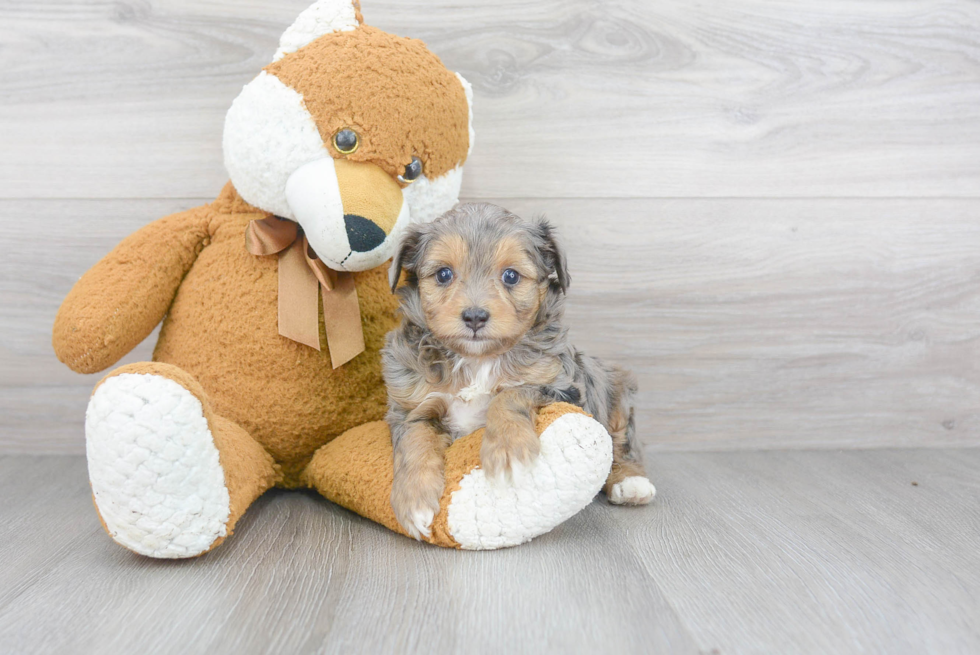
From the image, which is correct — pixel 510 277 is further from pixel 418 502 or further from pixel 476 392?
pixel 418 502

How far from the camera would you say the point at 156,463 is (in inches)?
50.3

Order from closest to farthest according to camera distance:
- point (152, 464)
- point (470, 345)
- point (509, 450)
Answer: point (152, 464)
point (509, 450)
point (470, 345)

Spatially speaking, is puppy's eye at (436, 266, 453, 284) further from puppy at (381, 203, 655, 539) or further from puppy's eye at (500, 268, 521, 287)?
puppy's eye at (500, 268, 521, 287)

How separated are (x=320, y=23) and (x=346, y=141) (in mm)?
330

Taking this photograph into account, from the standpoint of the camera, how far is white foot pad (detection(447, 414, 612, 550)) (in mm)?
1389

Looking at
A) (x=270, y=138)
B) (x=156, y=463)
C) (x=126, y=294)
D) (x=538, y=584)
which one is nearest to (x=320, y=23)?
(x=270, y=138)

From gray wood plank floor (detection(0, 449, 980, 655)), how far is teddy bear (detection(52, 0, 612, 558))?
84mm

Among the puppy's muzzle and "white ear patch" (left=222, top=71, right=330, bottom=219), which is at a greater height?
"white ear patch" (left=222, top=71, right=330, bottom=219)

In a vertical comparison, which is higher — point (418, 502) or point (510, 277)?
point (510, 277)

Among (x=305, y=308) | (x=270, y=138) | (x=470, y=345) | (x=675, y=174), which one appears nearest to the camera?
(x=470, y=345)

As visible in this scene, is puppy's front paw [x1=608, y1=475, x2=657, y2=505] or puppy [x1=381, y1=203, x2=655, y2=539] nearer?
puppy [x1=381, y1=203, x2=655, y2=539]

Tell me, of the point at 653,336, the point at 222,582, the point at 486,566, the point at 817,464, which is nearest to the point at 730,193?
the point at 653,336

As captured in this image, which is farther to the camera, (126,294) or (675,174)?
(675,174)

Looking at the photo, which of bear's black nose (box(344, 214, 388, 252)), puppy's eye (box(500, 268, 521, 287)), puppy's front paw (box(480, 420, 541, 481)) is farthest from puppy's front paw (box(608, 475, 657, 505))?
bear's black nose (box(344, 214, 388, 252))
